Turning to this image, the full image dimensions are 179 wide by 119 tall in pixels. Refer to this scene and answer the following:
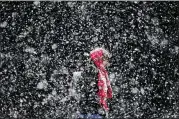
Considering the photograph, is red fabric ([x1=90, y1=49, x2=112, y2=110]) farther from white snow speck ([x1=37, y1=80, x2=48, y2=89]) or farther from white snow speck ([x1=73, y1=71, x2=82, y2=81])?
white snow speck ([x1=37, y1=80, x2=48, y2=89])

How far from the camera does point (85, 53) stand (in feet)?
5.80

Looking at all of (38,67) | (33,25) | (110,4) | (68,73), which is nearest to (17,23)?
(33,25)

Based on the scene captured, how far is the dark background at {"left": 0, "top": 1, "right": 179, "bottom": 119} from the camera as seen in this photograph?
172cm

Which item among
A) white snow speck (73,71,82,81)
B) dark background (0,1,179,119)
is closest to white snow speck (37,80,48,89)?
dark background (0,1,179,119)

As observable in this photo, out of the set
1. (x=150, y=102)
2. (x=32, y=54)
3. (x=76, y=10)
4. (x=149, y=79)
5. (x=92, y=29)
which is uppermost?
(x=76, y=10)

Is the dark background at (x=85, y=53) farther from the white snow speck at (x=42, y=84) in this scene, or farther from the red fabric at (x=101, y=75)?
the red fabric at (x=101, y=75)

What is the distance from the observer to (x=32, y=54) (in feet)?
5.91

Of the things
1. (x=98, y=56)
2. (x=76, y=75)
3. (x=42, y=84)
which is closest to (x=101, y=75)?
(x=98, y=56)

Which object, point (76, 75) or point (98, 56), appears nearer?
point (98, 56)

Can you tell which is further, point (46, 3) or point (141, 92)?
point (46, 3)

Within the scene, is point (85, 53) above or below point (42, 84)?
above

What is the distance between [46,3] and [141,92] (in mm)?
747

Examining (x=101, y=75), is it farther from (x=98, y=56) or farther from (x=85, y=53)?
(x=85, y=53)

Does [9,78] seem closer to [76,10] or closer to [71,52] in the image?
[71,52]
